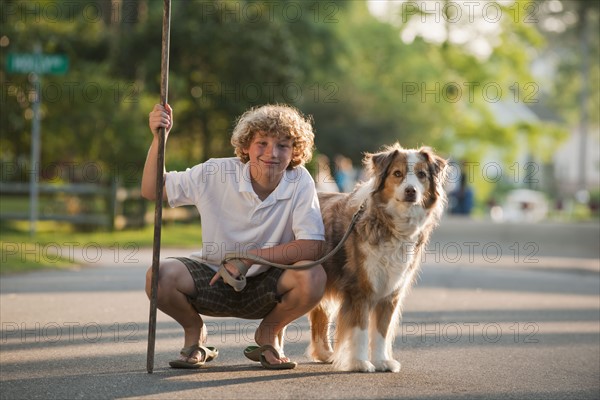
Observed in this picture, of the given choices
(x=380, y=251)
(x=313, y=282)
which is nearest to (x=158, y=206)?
(x=313, y=282)

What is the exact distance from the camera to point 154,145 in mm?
7445

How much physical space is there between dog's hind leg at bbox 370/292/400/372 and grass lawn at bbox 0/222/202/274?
28.2 feet

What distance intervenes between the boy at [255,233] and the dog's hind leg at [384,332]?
639 millimetres

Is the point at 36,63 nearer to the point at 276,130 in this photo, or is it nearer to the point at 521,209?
the point at 276,130

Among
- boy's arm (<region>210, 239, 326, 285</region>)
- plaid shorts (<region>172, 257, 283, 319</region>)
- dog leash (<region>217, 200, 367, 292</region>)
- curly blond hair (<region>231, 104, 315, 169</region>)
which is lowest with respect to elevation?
plaid shorts (<region>172, 257, 283, 319</region>)

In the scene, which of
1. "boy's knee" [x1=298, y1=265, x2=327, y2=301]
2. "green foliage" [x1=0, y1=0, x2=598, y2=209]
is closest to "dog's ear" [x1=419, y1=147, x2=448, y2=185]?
"boy's knee" [x1=298, y1=265, x2=327, y2=301]

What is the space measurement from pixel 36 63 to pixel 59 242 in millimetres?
3509

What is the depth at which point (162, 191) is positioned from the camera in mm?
7555

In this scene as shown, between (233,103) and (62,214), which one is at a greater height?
(233,103)

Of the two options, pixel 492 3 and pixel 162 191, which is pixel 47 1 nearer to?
pixel 162 191

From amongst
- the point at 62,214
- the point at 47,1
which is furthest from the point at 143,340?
the point at 47,1

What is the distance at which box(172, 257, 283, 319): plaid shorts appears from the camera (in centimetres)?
770

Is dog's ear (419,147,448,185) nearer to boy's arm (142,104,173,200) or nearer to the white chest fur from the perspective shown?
the white chest fur

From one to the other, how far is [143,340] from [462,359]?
2.63 meters
